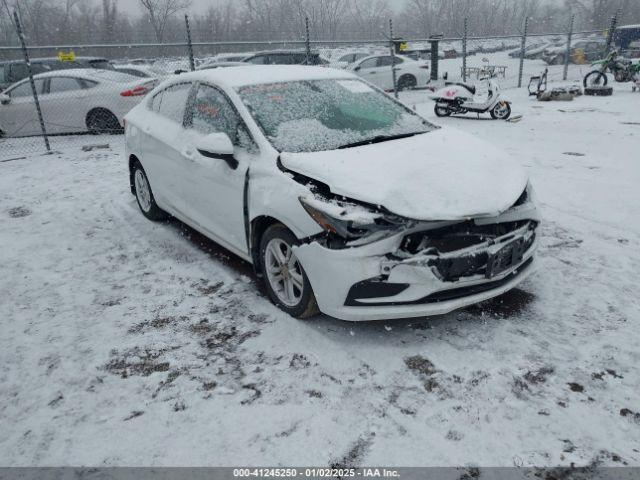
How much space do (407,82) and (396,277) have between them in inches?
611

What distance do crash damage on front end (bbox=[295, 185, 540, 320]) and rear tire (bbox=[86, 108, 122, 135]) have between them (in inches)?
346

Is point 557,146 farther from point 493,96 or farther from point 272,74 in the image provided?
point 272,74

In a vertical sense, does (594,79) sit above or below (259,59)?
below

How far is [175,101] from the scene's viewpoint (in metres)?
4.61

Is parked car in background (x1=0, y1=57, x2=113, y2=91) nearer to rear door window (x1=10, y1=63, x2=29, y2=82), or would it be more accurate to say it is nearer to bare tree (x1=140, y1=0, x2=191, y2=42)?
rear door window (x1=10, y1=63, x2=29, y2=82)

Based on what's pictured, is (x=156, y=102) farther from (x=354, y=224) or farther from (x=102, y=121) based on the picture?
(x=102, y=121)

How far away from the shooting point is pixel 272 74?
410 cm

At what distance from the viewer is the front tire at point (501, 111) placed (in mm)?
10852

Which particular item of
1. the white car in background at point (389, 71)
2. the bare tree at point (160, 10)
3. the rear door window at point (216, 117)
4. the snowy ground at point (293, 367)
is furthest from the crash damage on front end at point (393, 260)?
the bare tree at point (160, 10)

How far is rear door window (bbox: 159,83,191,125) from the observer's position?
14.5ft

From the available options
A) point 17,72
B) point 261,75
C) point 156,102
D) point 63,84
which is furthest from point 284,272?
point 17,72

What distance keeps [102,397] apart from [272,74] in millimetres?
2785

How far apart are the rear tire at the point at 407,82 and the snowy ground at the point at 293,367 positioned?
513 inches

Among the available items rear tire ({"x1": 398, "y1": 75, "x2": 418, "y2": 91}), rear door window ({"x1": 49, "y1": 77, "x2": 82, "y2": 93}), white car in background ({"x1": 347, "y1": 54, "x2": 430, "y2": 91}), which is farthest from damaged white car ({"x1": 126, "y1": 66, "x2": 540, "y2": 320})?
rear tire ({"x1": 398, "y1": 75, "x2": 418, "y2": 91})
